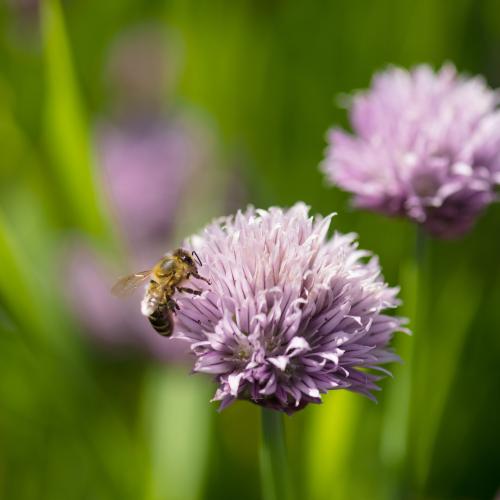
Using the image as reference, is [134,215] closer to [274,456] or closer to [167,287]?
[167,287]

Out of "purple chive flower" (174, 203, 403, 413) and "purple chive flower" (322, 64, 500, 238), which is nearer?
"purple chive flower" (174, 203, 403, 413)

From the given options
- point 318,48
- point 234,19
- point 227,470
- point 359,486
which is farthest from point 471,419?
point 234,19

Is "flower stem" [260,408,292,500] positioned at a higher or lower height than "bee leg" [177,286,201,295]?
lower

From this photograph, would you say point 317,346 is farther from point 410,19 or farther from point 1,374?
point 410,19

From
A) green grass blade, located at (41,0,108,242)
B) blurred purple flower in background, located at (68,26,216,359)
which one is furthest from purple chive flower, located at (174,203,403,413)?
blurred purple flower in background, located at (68,26,216,359)

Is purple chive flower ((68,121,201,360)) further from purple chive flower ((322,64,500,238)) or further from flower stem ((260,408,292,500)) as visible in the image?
flower stem ((260,408,292,500))

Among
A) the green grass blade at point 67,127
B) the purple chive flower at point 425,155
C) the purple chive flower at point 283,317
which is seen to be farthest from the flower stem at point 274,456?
the green grass blade at point 67,127

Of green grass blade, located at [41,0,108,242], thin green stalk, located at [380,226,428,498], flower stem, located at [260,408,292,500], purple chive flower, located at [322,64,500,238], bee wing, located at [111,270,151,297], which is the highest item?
green grass blade, located at [41,0,108,242]

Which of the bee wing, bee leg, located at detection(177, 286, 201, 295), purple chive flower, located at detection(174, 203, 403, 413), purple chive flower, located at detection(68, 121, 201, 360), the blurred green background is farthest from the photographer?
purple chive flower, located at detection(68, 121, 201, 360)
